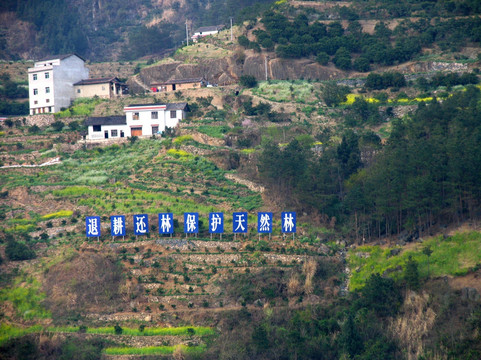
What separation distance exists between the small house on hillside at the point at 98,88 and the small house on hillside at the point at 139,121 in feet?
25.0

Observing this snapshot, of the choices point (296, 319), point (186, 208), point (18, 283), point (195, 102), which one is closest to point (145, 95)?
point (195, 102)

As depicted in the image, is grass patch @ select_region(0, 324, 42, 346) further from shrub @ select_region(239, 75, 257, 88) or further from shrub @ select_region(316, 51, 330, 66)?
shrub @ select_region(316, 51, 330, 66)

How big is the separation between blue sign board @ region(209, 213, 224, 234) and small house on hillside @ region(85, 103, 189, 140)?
20.0m

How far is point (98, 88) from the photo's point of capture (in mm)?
76750

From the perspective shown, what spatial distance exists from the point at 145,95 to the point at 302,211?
2774 cm

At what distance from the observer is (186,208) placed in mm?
53594

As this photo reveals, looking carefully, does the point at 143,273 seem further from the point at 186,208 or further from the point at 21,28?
the point at 21,28

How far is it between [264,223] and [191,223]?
15.8 ft

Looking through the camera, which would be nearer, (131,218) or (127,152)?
(131,218)

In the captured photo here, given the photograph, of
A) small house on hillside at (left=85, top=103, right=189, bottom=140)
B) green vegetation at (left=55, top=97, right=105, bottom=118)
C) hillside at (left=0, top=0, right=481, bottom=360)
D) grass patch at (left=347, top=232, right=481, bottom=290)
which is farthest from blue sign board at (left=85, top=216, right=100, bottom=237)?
green vegetation at (left=55, top=97, right=105, bottom=118)

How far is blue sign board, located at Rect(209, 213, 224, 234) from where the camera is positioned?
48875 millimetres

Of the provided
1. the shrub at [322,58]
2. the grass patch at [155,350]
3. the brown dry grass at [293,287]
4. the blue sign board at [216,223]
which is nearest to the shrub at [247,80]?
the shrub at [322,58]

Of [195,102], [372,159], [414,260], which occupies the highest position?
[195,102]

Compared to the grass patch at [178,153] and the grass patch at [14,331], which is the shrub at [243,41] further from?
the grass patch at [14,331]
